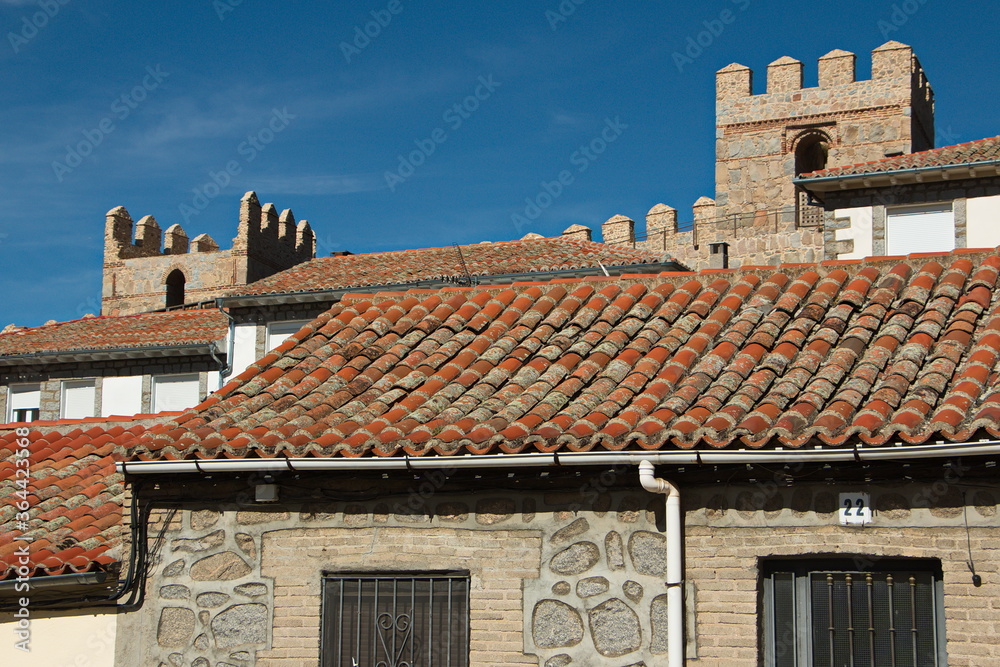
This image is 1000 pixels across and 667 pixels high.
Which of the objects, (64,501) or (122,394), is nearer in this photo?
(64,501)

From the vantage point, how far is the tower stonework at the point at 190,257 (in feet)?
154

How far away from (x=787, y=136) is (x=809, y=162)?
1.54 meters

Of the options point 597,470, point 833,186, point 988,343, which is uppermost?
point 833,186

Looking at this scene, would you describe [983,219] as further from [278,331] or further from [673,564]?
[673,564]

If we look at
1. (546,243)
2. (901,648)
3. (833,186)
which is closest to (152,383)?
(546,243)

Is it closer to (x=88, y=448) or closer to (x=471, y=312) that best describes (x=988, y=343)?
(x=471, y=312)

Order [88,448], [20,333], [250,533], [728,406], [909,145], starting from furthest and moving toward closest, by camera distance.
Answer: [909,145]
[20,333]
[88,448]
[250,533]
[728,406]

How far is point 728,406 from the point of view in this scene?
7691 mm

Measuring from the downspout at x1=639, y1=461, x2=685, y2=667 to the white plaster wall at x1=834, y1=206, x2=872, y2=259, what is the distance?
16850 millimetres

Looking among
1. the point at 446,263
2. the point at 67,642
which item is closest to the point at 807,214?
the point at 446,263

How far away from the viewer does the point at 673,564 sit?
7.44 m

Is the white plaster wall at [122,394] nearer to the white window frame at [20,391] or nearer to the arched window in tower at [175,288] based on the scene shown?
the white window frame at [20,391]

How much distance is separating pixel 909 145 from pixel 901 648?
33.0 m

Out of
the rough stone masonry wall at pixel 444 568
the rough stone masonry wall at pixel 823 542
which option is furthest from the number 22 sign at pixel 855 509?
the rough stone masonry wall at pixel 444 568
